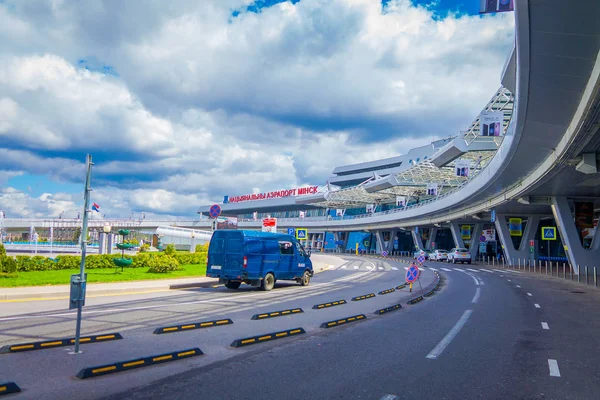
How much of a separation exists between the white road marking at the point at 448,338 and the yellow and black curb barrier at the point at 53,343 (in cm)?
573

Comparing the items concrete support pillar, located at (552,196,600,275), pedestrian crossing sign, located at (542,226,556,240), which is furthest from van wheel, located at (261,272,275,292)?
pedestrian crossing sign, located at (542,226,556,240)

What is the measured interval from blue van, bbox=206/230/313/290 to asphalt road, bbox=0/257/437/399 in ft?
2.41

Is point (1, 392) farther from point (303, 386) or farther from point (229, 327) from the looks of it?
point (229, 327)

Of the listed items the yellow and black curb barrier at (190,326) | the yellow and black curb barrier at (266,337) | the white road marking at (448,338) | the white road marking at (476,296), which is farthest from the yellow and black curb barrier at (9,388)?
the white road marking at (476,296)

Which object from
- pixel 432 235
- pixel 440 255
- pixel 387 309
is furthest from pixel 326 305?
pixel 432 235

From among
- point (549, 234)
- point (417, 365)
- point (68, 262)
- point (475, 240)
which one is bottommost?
point (417, 365)

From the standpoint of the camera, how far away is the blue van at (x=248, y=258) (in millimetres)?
18719

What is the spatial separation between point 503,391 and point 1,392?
6.17 metres

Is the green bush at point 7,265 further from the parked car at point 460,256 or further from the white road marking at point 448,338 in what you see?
the parked car at point 460,256

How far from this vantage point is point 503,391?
20.4 ft

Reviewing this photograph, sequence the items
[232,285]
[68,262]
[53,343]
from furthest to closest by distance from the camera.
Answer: [68,262] < [232,285] < [53,343]

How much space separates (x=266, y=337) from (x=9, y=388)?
4.58m

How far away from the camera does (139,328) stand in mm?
10148

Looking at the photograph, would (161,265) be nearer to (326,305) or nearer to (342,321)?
(326,305)
